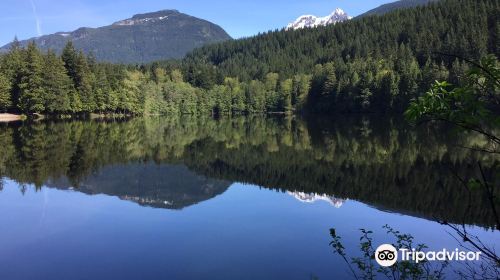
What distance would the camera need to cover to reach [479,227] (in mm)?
15250

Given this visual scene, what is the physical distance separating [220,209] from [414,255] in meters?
10.5

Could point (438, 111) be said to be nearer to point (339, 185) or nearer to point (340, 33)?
point (339, 185)

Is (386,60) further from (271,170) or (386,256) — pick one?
(386,256)

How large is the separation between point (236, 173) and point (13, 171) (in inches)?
572

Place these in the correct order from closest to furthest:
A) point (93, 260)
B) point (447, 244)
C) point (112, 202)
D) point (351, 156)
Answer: point (93, 260)
point (447, 244)
point (112, 202)
point (351, 156)

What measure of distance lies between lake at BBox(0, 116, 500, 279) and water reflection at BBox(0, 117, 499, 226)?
0.11m

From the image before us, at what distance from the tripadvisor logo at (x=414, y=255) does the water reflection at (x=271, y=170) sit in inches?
117

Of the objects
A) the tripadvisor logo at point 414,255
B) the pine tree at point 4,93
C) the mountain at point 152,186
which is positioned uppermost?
the pine tree at point 4,93

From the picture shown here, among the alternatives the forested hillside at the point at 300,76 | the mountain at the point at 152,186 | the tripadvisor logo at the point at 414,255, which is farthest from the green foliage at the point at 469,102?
the forested hillside at the point at 300,76

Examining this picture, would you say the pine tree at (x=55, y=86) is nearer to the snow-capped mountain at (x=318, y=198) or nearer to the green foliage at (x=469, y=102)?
the snow-capped mountain at (x=318, y=198)

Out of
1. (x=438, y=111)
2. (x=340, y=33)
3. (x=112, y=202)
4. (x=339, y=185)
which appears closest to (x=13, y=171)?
(x=112, y=202)

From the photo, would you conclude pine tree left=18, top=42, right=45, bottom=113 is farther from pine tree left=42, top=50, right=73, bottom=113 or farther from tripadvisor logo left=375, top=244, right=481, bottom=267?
tripadvisor logo left=375, top=244, right=481, bottom=267

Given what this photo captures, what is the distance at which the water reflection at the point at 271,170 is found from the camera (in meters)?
20.3

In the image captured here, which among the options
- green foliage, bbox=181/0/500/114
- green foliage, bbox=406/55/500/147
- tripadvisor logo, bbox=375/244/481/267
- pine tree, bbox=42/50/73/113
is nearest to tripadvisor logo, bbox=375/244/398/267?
tripadvisor logo, bbox=375/244/481/267
